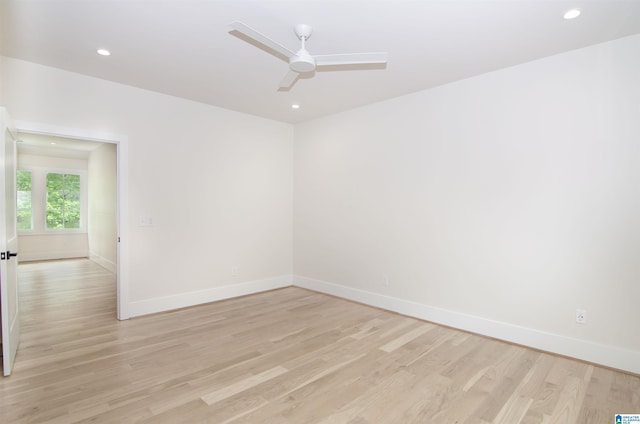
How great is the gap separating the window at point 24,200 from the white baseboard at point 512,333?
8283mm

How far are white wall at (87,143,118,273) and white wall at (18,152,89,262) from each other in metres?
0.38

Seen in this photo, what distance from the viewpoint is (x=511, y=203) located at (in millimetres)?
3234

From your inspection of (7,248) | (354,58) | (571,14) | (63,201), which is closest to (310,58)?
(354,58)

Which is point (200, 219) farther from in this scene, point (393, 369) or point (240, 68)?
point (393, 369)

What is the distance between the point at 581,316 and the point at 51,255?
10.5m

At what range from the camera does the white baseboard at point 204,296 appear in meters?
3.93

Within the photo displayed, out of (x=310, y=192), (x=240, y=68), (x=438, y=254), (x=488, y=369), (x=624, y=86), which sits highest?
(x=240, y=68)

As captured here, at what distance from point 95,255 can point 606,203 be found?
9498 mm

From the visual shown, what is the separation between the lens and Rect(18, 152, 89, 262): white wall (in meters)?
7.84

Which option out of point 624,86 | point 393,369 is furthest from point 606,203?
point 393,369

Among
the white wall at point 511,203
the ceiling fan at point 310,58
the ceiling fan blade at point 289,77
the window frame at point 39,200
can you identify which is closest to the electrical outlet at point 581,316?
the white wall at point 511,203

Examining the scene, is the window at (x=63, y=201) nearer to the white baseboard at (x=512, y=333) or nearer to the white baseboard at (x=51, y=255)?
the white baseboard at (x=51, y=255)

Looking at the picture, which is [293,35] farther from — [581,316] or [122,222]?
[581,316]

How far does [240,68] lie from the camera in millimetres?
3295
